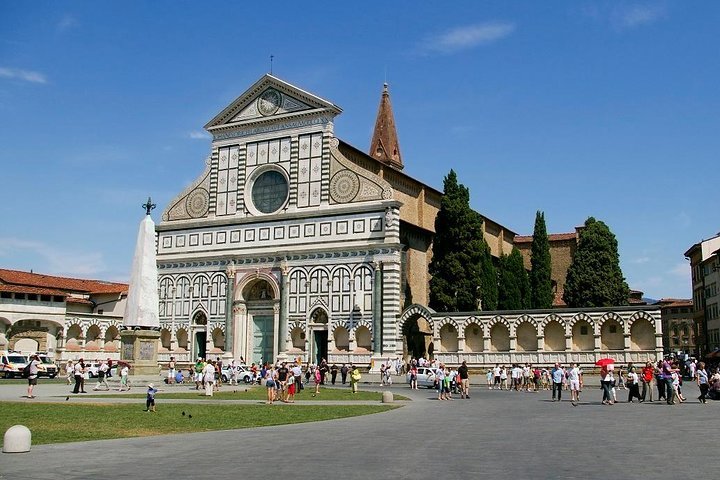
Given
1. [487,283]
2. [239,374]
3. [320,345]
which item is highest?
[487,283]

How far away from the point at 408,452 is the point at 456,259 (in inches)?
1398

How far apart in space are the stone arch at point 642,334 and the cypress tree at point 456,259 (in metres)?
9.76

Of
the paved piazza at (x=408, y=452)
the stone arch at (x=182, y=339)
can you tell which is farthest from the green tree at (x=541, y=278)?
the paved piazza at (x=408, y=452)

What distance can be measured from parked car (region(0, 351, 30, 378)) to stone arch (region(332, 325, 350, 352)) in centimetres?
1936

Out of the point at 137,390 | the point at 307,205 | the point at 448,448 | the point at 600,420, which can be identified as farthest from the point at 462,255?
the point at 448,448

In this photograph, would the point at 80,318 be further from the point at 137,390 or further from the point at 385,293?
the point at 137,390

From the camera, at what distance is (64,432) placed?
14.9 m

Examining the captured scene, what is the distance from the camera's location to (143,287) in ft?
111

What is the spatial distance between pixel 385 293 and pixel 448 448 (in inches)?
1321

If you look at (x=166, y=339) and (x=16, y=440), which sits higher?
(x=166, y=339)

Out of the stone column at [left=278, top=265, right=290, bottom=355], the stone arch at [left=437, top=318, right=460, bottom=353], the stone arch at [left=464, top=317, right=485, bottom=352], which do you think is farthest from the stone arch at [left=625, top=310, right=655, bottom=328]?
the stone column at [left=278, top=265, right=290, bottom=355]

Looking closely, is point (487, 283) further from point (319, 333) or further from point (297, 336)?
point (297, 336)

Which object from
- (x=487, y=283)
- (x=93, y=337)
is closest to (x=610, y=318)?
(x=487, y=283)

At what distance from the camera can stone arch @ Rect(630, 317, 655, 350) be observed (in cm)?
4266
